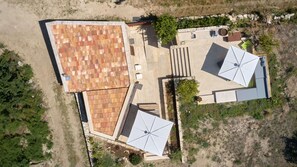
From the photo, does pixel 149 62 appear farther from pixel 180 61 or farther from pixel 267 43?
pixel 267 43

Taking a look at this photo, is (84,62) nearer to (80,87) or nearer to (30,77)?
(80,87)

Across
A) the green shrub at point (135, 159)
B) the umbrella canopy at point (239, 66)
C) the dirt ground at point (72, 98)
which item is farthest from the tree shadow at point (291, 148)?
the green shrub at point (135, 159)

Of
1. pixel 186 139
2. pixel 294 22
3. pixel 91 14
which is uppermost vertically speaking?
pixel 91 14

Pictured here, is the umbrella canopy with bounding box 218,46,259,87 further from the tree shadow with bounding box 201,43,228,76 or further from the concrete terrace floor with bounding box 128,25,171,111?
the concrete terrace floor with bounding box 128,25,171,111

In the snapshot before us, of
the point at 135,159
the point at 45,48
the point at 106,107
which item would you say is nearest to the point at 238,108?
the point at 135,159

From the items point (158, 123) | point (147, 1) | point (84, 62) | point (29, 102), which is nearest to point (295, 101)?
point (158, 123)

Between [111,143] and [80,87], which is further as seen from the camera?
[111,143]
